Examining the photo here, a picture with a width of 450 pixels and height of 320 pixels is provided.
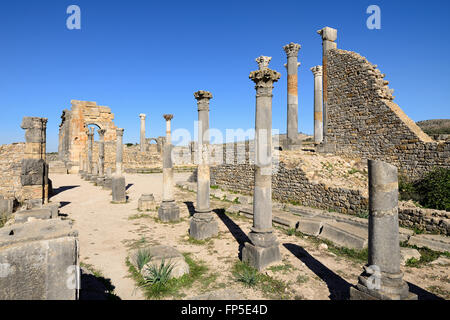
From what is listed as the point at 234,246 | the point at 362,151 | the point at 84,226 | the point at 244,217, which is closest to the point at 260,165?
the point at 234,246

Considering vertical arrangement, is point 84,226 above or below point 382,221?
below

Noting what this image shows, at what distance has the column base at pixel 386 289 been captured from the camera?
3277mm

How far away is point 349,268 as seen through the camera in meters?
5.11

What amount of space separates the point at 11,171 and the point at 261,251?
11.7 metres

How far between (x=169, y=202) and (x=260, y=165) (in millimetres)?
4700

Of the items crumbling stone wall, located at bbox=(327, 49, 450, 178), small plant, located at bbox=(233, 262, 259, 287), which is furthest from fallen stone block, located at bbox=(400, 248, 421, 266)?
crumbling stone wall, located at bbox=(327, 49, 450, 178)

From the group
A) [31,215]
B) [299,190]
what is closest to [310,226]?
[299,190]

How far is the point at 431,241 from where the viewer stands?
593cm

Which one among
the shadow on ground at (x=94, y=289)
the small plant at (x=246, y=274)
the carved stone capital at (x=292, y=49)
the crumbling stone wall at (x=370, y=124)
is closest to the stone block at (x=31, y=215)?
the shadow on ground at (x=94, y=289)

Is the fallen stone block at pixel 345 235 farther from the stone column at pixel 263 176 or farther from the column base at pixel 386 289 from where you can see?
the column base at pixel 386 289

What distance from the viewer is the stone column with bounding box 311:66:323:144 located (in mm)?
15992

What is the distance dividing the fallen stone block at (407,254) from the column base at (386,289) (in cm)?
231

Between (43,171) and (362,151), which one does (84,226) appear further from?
(362,151)

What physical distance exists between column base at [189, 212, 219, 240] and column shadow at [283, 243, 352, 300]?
203cm
